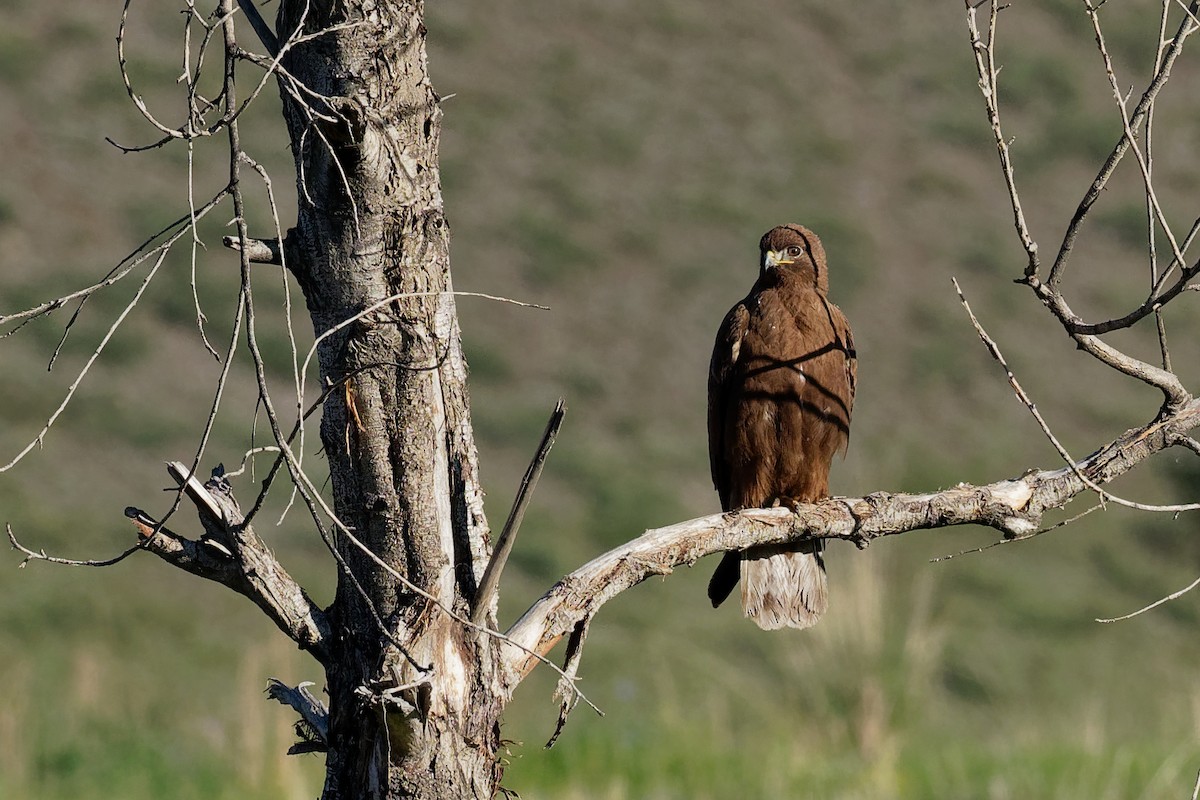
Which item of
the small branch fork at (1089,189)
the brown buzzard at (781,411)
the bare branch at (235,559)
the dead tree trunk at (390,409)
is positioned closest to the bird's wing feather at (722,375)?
the brown buzzard at (781,411)

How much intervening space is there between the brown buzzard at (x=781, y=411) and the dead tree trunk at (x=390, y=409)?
150 centimetres

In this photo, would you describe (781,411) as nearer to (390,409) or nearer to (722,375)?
(722,375)

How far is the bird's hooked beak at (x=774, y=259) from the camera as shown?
3.83 meters

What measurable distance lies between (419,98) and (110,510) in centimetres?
670

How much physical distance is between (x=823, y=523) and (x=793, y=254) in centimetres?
133

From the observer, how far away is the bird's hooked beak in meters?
3.83

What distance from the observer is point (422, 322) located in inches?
83.2

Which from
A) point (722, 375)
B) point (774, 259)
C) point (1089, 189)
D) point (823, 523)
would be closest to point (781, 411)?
point (722, 375)

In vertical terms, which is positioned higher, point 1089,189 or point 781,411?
point 781,411

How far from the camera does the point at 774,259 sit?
3828 mm

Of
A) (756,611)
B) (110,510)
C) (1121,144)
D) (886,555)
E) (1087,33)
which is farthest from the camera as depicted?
(1087,33)

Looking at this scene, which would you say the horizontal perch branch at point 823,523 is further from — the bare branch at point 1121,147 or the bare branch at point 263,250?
the bare branch at point 263,250

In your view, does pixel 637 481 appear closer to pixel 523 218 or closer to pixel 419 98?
pixel 523 218

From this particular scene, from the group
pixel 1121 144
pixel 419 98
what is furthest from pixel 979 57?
pixel 419 98
